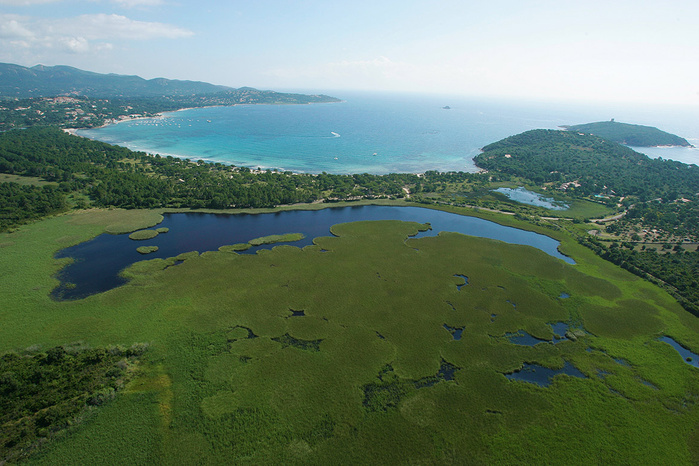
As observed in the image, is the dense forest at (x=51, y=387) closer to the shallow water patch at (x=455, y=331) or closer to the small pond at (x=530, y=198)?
the shallow water patch at (x=455, y=331)

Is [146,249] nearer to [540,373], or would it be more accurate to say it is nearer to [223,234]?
[223,234]

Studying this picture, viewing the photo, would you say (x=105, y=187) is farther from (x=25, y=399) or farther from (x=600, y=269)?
(x=600, y=269)

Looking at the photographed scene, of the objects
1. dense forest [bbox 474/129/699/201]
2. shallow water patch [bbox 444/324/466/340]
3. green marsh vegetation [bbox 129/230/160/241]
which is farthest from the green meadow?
dense forest [bbox 474/129/699/201]

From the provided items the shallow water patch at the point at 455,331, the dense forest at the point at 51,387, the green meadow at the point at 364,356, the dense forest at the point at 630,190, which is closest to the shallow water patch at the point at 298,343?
the green meadow at the point at 364,356

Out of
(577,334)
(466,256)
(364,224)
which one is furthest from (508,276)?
(364,224)

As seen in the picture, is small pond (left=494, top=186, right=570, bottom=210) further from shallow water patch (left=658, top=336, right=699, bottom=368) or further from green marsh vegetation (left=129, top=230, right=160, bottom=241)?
green marsh vegetation (left=129, top=230, right=160, bottom=241)

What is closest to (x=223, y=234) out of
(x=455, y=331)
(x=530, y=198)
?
(x=455, y=331)
